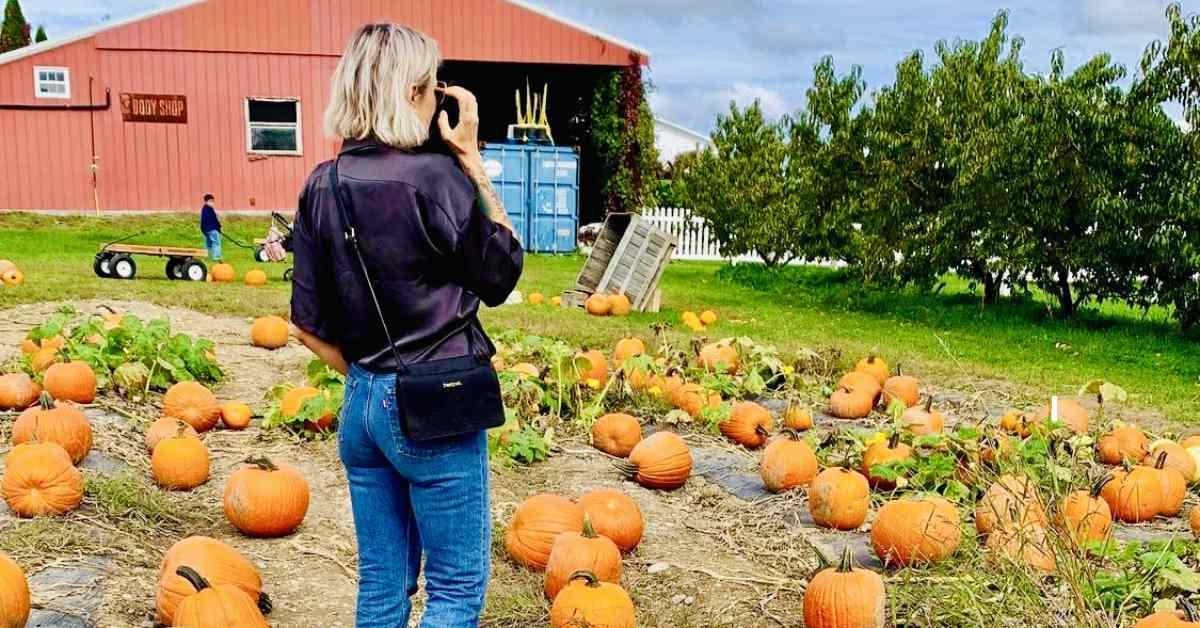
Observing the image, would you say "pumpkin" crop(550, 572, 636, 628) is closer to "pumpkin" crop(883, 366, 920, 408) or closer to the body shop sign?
"pumpkin" crop(883, 366, 920, 408)

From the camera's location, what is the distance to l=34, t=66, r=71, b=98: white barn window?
2098cm

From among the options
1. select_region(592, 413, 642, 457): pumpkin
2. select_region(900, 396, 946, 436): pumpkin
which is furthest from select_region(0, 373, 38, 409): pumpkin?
select_region(900, 396, 946, 436): pumpkin

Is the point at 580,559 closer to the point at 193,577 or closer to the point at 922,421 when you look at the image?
the point at 193,577

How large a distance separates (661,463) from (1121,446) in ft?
7.55

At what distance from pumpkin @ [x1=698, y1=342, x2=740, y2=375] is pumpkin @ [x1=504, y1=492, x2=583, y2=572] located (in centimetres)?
289

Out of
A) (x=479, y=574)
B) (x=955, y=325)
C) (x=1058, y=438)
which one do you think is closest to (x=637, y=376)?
(x=1058, y=438)

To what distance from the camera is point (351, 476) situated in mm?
2775

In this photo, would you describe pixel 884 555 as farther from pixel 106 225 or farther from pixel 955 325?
pixel 106 225

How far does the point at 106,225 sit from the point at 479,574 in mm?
20318

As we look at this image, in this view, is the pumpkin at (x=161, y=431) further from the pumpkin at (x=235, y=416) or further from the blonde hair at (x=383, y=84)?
the blonde hair at (x=383, y=84)

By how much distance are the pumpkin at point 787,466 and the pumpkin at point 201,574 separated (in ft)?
7.55

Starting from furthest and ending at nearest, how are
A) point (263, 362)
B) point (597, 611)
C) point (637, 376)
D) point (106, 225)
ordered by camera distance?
1. point (106, 225)
2. point (263, 362)
3. point (637, 376)
4. point (597, 611)

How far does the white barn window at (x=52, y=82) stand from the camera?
20984 mm

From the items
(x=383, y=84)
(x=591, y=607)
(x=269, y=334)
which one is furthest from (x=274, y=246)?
(x=383, y=84)
